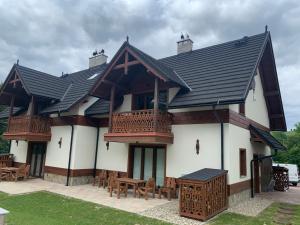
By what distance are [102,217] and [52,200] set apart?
314 cm

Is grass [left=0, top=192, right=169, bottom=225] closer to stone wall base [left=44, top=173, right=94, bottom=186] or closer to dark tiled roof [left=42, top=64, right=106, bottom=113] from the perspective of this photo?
stone wall base [left=44, top=173, right=94, bottom=186]

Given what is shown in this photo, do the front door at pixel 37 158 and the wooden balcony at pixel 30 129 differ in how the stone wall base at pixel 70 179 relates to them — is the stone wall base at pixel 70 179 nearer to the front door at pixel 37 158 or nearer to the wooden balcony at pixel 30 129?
the front door at pixel 37 158

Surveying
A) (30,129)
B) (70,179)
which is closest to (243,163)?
(70,179)

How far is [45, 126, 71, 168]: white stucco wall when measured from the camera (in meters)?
13.6

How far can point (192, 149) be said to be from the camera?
33.8 ft

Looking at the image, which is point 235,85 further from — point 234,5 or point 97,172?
point 97,172

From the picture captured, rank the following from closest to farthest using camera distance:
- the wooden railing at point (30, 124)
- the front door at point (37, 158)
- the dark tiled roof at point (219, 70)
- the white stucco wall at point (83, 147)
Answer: the dark tiled roof at point (219, 70)
the white stucco wall at point (83, 147)
the wooden railing at point (30, 124)
the front door at point (37, 158)

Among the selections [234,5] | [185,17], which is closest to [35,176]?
[185,17]

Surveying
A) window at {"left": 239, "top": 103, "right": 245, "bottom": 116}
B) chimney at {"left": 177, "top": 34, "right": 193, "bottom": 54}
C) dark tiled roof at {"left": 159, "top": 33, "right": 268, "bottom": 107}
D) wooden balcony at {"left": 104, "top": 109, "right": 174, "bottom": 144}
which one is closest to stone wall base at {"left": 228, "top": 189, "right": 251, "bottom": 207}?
wooden balcony at {"left": 104, "top": 109, "right": 174, "bottom": 144}

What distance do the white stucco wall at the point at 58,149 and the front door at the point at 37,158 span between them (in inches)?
40.9

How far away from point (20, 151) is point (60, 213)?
35.9ft

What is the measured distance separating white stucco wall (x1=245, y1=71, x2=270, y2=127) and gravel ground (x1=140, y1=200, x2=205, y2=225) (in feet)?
19.6

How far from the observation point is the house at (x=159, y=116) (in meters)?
10.0

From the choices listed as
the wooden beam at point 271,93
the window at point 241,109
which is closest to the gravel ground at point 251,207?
the window at point 241,109
